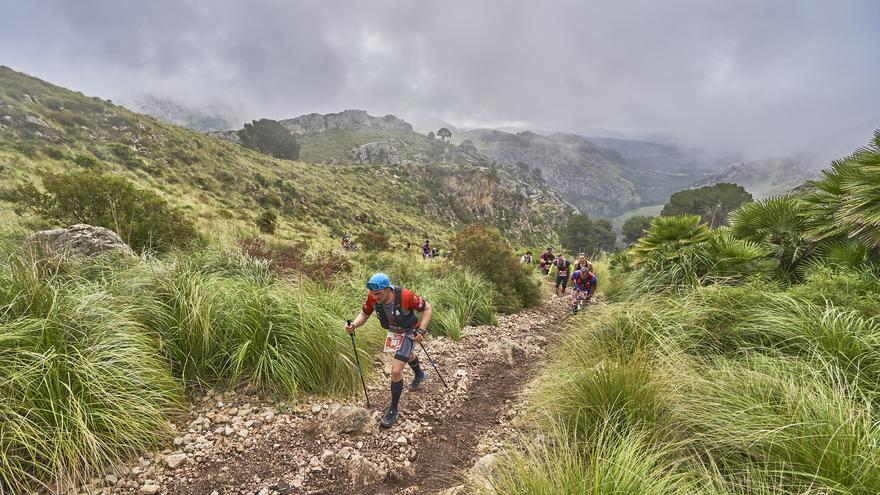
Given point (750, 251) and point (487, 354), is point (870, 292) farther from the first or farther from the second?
point (487, 354)

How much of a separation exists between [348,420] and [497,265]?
786 cm

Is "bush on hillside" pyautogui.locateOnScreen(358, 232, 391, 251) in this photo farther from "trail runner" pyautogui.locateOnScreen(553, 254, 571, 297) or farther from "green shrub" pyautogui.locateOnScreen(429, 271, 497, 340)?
"trail runner" pyautogui.locateOnScreen(553, 254, 571, 297)

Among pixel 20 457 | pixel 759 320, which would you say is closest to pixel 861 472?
pixel 759 320

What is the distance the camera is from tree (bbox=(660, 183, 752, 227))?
59.1m

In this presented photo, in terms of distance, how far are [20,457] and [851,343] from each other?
7.40 metres

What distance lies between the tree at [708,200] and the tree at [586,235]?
15.3 metres

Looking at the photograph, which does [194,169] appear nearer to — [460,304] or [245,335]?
[460,304]

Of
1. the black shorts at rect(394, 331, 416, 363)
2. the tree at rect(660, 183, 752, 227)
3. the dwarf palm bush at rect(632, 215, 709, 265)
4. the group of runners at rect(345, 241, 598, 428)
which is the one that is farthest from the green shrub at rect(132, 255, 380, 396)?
the tree at rect(660, 183, 752, 227)

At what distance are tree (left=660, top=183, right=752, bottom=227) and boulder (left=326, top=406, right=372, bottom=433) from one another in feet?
213

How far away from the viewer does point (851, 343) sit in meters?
3.66

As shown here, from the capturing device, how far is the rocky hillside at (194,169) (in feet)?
87.8

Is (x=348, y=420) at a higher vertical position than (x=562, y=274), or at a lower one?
lower

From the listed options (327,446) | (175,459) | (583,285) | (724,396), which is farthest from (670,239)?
(175,459)

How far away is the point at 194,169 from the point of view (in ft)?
124
